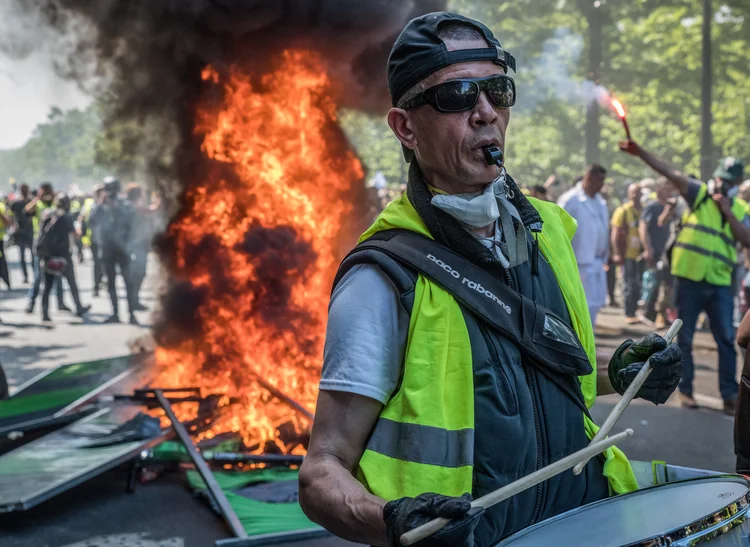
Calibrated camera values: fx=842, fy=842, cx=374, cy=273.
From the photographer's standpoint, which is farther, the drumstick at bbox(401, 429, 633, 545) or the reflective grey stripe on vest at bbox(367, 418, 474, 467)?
the reflective grey stripe on vest at bbox(367, 418, 474, 467)

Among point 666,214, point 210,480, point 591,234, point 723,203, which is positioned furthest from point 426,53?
point 666,214

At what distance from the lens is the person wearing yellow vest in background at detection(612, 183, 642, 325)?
45.1 ft

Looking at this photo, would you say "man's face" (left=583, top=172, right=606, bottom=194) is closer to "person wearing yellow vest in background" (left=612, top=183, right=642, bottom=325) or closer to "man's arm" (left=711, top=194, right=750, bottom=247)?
"man's arm" (left=711, top=194, right=750, bottom=247)

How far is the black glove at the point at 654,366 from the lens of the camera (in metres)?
1.99

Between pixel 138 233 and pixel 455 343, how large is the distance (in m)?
13.0

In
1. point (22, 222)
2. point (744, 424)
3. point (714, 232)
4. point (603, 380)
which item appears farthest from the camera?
point (22, 222)

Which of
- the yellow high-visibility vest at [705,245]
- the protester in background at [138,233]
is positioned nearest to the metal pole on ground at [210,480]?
the yellow high-visibility vest at [705,245]

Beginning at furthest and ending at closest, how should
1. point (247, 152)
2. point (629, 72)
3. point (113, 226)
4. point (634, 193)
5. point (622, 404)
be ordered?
1. point (629, 72)
2. point (634, 193)
3. point (113, 226)
4. point (247, 152)
5. point (622, 404)

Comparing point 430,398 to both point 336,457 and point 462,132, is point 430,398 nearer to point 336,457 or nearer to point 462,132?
point 336,457

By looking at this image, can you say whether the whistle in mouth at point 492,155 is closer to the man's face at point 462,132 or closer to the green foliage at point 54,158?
the man's face at point 462,132

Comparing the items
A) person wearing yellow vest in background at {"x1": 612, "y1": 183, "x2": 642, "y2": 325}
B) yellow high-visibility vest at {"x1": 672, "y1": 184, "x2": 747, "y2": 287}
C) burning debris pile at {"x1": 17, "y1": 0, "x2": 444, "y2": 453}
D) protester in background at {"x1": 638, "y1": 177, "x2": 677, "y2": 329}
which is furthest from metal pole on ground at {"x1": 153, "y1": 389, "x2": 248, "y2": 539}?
person wearing yellow vest in background at {"x1": 612, "y1": 183, "x2": 642, "y2": 325}

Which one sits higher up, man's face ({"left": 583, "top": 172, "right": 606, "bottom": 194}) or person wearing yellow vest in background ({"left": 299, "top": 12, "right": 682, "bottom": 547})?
man's face ({"left": 583, "top": 172, "right": 606, "bottom": 194})

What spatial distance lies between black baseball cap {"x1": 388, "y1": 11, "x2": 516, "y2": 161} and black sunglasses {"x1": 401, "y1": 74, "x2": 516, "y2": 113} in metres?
0.04

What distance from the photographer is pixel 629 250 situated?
13.8m
